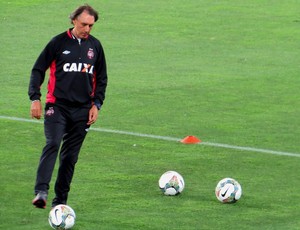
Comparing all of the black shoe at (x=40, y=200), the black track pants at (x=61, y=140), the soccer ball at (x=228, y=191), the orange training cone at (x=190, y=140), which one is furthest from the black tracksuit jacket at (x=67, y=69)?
the orange training cone at (x=190, y=140)

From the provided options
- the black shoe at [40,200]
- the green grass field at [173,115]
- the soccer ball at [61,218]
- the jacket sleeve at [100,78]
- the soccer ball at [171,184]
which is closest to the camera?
the soccer ball at [61,218]

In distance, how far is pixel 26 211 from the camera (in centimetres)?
1282

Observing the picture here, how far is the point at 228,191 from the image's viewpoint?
13.2 m

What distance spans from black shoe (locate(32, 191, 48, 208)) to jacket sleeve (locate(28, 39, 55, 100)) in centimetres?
103

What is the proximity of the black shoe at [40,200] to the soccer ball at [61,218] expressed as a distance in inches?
8.5

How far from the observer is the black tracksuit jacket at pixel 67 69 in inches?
487

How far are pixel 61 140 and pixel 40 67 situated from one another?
81cm

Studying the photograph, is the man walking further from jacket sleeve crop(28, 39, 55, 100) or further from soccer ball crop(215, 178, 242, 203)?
soccer ball crop(215, 178, 242, 203)

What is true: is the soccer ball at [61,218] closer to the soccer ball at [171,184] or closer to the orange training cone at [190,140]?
the soccer ball at [171,184]

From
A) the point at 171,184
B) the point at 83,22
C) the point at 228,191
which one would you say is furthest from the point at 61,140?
the point at 228,191

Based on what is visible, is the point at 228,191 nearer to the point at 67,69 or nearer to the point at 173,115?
the point at 67,69

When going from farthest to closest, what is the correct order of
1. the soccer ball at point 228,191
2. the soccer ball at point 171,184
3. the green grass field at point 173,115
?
1. the soccer ball at point 171,184
2. the soccer ball at point 228,191
3. the green grass field at point 173,115

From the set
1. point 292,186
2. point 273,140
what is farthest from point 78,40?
point 273,140

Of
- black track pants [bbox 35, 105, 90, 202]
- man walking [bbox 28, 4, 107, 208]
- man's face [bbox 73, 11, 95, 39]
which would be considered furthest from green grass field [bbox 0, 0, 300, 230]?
man's face [bbox 73, 11, 95, 39]
